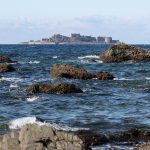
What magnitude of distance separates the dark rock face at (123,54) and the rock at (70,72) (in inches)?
799

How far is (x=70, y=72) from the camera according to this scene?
44.5 meters

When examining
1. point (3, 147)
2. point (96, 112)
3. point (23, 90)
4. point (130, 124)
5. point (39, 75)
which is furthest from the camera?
point (39, 75)

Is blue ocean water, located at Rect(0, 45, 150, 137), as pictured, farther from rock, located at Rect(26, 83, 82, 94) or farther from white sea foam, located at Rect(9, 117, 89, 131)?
rock, located at Rect(26, 83, 82, 94)

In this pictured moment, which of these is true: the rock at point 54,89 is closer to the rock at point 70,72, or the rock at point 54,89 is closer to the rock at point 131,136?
the rock at point 70,72

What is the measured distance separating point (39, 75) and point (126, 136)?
32.4m

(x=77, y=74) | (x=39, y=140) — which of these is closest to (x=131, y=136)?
(x=39, y=140)

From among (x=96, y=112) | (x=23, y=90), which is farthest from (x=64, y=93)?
(x=96, y=112)

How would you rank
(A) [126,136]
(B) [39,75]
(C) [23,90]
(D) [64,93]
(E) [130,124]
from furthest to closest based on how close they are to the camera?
1. (B) [39,75]
2. (C) [23,90]
3. (D) [64,93]
4. (E) [130,124]
5. (A) [126,136]

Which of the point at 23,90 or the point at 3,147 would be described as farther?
the point at 23,90

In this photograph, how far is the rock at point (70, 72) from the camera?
1729 inches

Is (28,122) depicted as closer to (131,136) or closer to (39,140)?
(131,136)

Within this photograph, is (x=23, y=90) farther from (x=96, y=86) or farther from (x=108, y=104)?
(x=108, y=104)

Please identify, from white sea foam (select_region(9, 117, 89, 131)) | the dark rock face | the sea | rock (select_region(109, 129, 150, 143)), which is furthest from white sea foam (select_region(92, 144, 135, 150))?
the dark rock face

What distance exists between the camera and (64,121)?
2327cm
